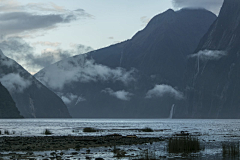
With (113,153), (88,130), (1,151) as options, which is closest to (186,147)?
(113,153)

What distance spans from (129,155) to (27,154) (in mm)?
9499

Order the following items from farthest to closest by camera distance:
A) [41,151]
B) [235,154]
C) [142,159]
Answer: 1. [41,151]
2. [235,154]
3. [142,159]

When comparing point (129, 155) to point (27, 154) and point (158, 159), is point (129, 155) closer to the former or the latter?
point (158, 159)

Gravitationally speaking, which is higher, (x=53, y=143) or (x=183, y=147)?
(x=183, y=147)

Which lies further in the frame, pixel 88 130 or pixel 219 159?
pixel 88 130

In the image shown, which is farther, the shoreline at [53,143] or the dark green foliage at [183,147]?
the shoreline at [53,143]

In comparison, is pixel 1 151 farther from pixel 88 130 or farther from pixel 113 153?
pixel 88 130

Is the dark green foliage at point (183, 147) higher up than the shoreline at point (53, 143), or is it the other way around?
the dark green foliage at point (183, 147)

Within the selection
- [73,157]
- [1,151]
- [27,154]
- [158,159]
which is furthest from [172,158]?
[1,151]

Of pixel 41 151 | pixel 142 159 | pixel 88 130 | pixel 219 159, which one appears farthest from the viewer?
pixel 88 130

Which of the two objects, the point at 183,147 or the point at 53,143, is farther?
the point at 53,143

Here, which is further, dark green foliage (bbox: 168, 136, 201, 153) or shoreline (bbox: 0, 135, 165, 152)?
shoreline (bbox: 0, 135, 165, 152)

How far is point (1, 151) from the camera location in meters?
37.9

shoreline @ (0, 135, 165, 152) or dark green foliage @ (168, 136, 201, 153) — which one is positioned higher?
dark green foliage @ (168, 136, 201, 153)
